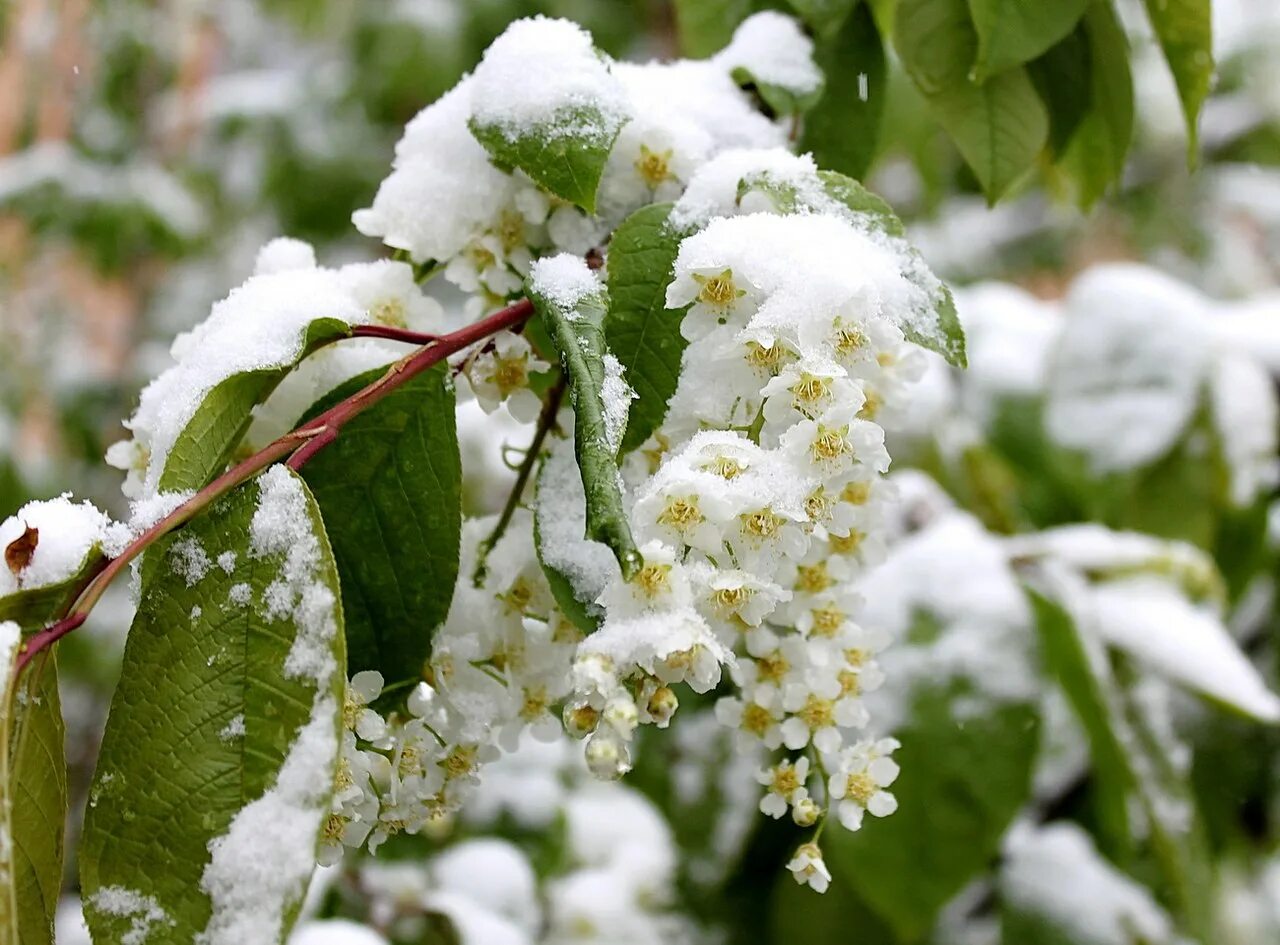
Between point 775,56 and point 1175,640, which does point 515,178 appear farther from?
point 1175,640

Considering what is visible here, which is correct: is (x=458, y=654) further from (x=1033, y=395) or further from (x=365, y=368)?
(x=1033, y=395)

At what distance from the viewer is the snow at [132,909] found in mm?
289

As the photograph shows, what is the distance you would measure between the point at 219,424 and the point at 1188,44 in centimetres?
40

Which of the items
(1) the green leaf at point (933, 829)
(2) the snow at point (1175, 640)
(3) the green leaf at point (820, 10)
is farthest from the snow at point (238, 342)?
(2) the snow at point (1175, 640)

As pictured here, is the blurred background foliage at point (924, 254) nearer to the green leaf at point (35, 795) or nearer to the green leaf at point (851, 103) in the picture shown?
the green leaf at point (851, 103)

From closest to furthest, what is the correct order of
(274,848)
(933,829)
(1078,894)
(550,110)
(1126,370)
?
(274,848) < (550,110) < (933,829) < (1078,894) < (1126,370)

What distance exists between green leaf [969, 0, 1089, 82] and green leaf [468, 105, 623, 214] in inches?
5.8

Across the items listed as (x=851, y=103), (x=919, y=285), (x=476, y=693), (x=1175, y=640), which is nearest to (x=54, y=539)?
(x=476, y=693)

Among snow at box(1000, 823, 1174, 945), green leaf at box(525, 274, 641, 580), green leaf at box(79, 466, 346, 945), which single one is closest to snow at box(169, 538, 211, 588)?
green leaf at box(79, 466, 346, 945)

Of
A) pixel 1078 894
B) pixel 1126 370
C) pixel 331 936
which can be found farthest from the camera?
pixel 1126 370

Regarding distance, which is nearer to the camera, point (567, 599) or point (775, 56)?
point (567, 599)

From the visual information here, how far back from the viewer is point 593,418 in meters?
0.30

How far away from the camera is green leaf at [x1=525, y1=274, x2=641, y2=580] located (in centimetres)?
28

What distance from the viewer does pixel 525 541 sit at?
0.40 metres
